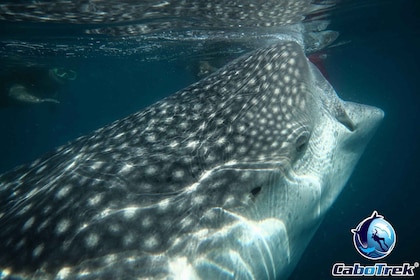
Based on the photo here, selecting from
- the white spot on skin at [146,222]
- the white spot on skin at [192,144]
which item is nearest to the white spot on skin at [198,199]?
the white spot on skin at [146,222]

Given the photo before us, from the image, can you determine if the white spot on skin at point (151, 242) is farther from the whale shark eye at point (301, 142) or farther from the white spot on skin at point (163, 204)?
the whale shark eye at point (301, 142)

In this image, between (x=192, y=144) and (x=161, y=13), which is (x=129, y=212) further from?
(x=161, y=13)

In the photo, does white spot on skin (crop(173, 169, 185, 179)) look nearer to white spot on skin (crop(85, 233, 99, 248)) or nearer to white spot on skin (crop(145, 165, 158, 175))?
white spot on skin (crop(145, 165, 158, 175))

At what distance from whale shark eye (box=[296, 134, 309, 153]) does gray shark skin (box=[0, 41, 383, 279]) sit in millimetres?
11

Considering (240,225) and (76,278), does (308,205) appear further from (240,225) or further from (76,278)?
(76,278)

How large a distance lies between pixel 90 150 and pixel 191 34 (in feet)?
34.8

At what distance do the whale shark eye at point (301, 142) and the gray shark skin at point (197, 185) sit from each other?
1 cm

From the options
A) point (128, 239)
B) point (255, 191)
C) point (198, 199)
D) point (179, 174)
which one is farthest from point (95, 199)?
point (255, 191)

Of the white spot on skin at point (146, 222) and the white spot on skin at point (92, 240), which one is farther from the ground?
the white spot on skin at point (146, 222)

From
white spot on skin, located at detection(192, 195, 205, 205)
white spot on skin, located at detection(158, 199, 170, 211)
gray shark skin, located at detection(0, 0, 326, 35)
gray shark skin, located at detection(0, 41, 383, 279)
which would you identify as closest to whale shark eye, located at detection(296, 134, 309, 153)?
gray shark skin, located at detection(0, 41, 383, 279)

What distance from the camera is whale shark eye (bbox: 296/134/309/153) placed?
8.95ft

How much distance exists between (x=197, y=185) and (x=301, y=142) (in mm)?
1020

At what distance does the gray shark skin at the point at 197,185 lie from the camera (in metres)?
2.10

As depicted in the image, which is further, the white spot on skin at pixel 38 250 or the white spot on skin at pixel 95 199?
the white spot on skin at pixel 95 199
